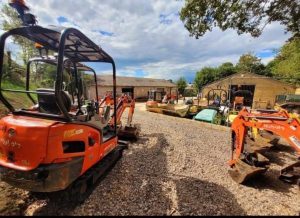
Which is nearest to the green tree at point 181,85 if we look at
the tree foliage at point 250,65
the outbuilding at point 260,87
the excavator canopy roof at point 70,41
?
the tree foliage at point 250,65

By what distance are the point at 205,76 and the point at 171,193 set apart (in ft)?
134

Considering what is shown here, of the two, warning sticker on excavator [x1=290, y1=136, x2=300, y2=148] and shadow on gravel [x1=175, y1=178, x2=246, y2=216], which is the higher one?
warning sticker on excavator [x1=290, y1=136, x2=300, y2=148]

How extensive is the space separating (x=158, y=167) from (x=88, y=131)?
221 cm

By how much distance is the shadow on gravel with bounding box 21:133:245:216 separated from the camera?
9.46ft

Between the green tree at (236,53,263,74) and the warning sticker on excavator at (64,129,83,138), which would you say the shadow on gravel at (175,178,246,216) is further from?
the green tree at (236,53,263,74)

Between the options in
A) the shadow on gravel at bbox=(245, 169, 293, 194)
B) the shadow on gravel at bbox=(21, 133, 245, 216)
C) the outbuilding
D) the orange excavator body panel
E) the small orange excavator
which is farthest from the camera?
the outbuilding

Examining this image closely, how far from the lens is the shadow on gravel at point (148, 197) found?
2885mm

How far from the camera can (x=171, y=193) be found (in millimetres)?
3422

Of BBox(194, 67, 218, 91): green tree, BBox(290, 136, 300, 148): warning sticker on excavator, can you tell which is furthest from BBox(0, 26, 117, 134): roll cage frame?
BBox(194, 67, 218, 91): green tree

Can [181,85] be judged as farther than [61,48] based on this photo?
Yes

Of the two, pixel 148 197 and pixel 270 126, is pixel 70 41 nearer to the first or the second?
pixel 148 197

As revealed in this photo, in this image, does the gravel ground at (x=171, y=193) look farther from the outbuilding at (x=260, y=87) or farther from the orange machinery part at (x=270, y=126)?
the outbuilding at (x=260, y=87)

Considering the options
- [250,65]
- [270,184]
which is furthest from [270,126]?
[250,65]

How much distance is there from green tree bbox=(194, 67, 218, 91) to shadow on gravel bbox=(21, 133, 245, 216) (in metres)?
38.1
